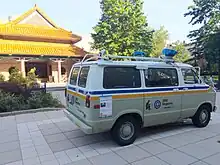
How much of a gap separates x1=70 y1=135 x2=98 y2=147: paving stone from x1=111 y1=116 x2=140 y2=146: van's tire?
65 centimetres

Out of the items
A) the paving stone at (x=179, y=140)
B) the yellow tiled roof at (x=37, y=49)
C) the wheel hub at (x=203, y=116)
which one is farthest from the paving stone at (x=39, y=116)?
the yellow tiled roof at (x=37, y=49)

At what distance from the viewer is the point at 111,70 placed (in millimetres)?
3762

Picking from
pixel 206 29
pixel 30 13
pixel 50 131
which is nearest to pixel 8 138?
pixel 50 131

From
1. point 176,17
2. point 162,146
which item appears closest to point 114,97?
point 162,146

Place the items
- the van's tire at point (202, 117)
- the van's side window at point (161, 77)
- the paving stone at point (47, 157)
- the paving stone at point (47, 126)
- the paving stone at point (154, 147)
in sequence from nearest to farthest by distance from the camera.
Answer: the paving stone at point (47, 157) → the paving stone at point (154, 147) → the van's side window at point (161, 77) → the van's tire at point (202, 117) → the paving stone at point (47, 126)

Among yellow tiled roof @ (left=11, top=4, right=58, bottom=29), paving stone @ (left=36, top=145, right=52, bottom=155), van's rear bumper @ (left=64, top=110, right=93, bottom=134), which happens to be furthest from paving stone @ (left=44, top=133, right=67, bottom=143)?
yellow tiled roof @ (left=11, top=4, right=58, bottom=29)

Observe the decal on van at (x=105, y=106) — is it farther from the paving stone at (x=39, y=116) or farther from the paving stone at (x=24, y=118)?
the paving stone at (x=24, y=118)

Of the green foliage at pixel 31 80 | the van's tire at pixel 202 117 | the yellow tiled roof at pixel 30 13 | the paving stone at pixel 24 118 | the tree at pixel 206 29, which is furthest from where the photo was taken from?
the yellow tiled roof at pixel 30 13

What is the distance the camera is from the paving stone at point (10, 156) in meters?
3.47

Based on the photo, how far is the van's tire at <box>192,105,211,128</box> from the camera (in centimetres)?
505

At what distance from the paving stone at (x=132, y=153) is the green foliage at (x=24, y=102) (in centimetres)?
485

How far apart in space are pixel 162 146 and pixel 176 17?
54.5 ft

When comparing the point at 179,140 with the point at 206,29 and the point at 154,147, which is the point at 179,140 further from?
the point at 206,29

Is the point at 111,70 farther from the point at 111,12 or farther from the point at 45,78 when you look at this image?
the point at 45,78
